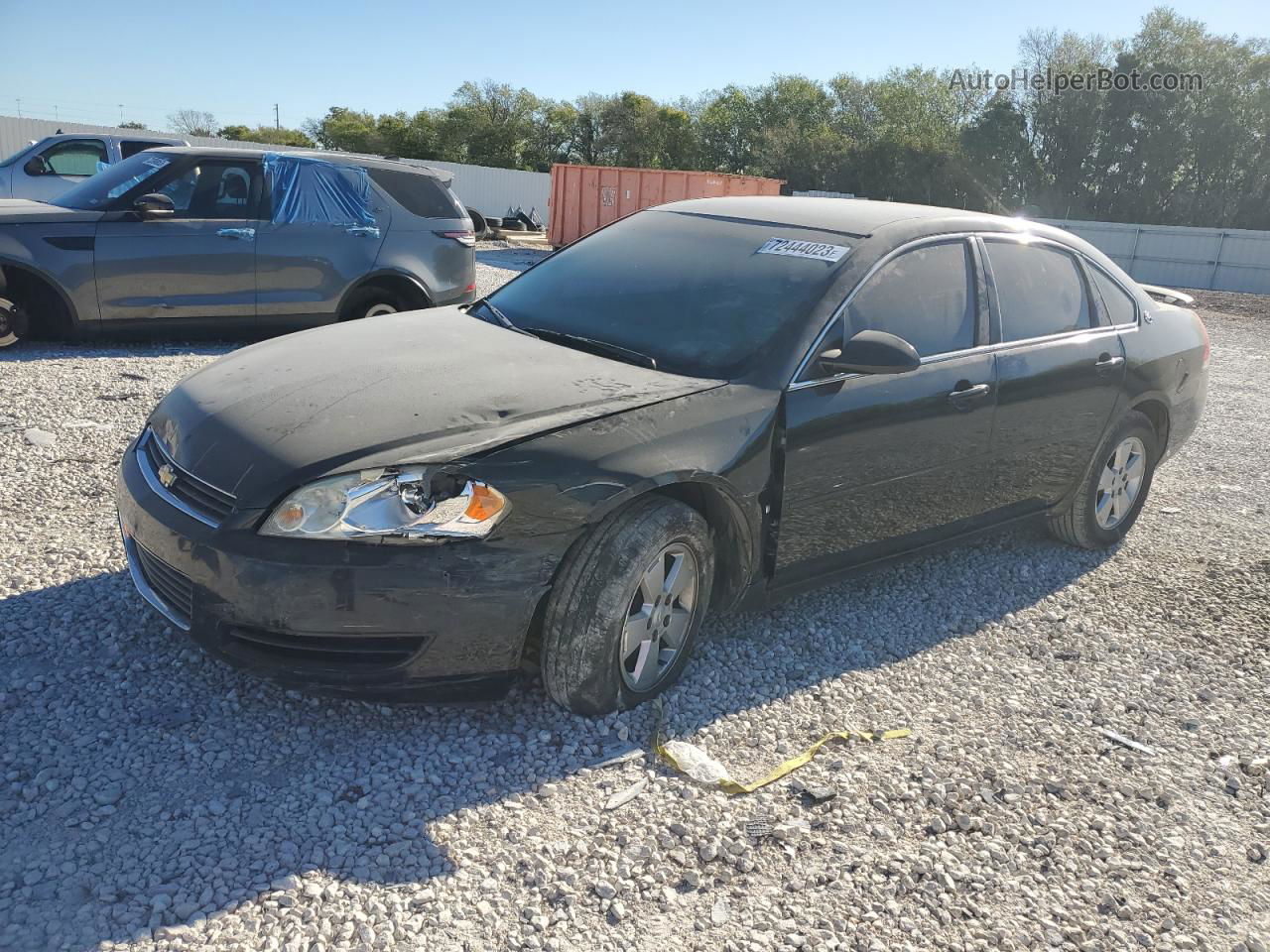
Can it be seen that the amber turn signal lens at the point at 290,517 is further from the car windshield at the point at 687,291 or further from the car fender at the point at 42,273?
the car fender at the point at 42,273

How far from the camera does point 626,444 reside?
3223 millimetres

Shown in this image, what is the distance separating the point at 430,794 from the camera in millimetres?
2969

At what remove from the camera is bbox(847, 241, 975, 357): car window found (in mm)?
4043

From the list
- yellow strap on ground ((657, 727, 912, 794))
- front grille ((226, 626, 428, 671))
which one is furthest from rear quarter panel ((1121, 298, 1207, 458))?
front grille ((226, 626, 428, 671))

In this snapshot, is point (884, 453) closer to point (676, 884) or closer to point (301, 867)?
point (676, 884)

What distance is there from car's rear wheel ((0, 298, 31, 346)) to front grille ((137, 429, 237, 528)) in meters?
5.52

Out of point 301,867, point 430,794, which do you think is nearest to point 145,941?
point 301,867

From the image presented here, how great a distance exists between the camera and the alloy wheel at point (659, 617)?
336 cm

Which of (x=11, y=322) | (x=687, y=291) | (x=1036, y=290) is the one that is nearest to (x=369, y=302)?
(x=11, y=322)

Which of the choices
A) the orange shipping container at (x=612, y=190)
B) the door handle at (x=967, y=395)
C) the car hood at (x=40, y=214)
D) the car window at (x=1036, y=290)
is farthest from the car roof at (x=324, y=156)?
the orange shipping container at (x=612, y=190)

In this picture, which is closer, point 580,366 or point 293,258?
point 580,366

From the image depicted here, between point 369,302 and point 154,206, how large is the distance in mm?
1849

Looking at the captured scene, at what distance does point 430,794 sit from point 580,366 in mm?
1534

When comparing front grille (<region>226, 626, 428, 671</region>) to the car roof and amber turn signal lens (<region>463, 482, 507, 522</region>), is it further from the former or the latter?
the car roof
